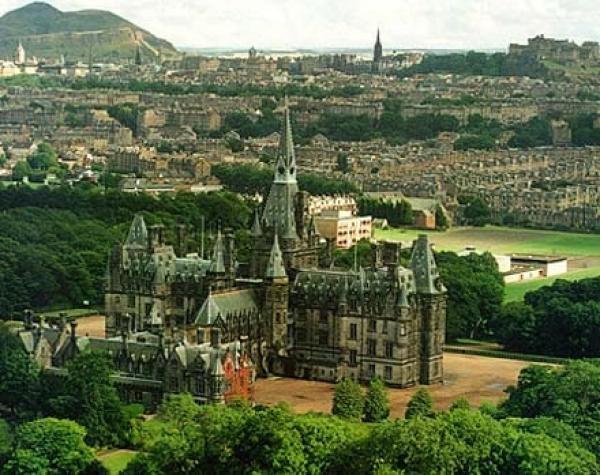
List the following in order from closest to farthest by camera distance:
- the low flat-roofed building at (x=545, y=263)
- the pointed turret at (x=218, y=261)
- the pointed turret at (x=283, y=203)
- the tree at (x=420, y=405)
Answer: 1. the tree at (x=420, y=405)
2. the pointed turret at (x=218, y=261)
3. the pointed turret at (x=283, y=203)
4. the low flat-roofed building at (x=545, y=263)

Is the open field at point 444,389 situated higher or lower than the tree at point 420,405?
lower

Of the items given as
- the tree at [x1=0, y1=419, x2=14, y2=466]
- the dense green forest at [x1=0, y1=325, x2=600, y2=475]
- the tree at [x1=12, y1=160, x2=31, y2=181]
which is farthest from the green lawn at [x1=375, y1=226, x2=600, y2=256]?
the tree at [x1=0, y1=419, x2=14, y2=466]

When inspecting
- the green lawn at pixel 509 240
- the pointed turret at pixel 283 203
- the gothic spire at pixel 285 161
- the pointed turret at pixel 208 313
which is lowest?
the green lawn at pixel 509 240

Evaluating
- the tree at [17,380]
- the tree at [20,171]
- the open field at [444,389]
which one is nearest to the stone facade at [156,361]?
the tree at [17,380]

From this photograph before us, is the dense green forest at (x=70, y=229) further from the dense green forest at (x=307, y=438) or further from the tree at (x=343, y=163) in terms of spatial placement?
the tree at (x=343, y=163)

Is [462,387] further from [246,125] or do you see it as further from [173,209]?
[246,125]
